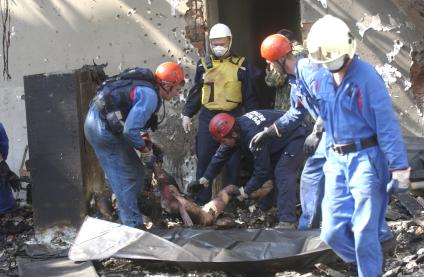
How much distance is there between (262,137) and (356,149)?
1.75 metres

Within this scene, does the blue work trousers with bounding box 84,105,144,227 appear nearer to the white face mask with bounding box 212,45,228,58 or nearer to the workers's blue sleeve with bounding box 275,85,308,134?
the workers's blue sleeve with bounding box 275,85,308,134

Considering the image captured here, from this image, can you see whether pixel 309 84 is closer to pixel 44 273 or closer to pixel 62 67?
pixel 44 273

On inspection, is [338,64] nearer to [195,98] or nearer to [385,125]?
[385,125]

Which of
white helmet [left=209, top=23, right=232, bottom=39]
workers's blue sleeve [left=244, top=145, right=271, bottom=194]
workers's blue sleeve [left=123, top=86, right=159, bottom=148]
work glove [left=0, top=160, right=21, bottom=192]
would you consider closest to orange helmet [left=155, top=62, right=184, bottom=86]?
workers's blue sleeve [left=123, top=86, right=159, bottom=148]

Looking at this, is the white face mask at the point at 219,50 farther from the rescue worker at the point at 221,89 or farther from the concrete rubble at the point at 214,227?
the concrete rubble at the point at 214,227

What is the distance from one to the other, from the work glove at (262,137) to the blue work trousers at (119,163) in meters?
1.03

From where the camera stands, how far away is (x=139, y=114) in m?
5.78

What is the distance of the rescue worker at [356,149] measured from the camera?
166 inches

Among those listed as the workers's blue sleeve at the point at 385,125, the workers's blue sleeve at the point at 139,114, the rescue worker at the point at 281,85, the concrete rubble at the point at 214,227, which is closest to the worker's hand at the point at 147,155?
the workers's blue sleeve at the point at 139,114

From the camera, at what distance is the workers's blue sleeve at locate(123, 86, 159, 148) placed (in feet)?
18.9

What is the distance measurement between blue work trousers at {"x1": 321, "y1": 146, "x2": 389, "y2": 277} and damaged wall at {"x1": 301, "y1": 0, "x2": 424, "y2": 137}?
3028mm

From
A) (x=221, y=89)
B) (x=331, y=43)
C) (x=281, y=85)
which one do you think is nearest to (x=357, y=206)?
(x=331, y=43)

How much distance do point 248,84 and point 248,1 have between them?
3.79 metres

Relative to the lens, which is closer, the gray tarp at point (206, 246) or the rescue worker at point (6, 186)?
the gray tarp at point (206, 246)
